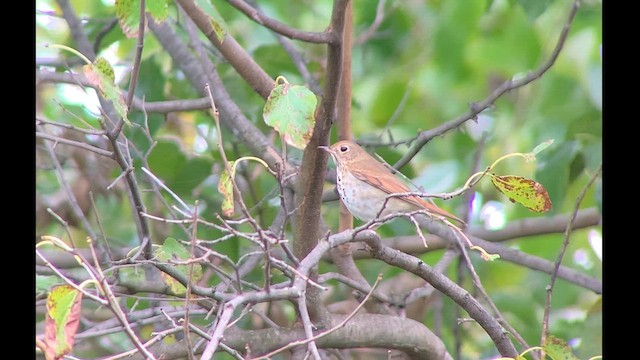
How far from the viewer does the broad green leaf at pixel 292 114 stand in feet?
8.25

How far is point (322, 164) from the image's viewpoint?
3043 millimetres

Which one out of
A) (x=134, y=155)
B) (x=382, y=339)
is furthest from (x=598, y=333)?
(x=134, y=155)

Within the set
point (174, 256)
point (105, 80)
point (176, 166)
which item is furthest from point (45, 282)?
point (176, 166)

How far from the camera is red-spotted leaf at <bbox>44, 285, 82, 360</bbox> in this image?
6.50 feet

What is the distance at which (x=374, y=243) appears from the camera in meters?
2.88

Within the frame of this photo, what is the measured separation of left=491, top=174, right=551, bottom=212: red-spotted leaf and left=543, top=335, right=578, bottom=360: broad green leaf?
0.36m

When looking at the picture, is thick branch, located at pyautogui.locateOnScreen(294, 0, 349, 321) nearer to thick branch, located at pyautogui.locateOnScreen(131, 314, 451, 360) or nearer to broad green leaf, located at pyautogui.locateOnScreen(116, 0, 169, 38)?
thick branch, located at pyautogui.locateOnScreen(131, 314, 451, 360)

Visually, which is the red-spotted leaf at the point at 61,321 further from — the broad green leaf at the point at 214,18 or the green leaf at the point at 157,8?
the broad green leaf at the point at 214,18

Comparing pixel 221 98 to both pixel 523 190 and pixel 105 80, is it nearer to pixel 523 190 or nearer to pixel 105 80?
pixel 105 80

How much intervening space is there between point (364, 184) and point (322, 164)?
180 cm

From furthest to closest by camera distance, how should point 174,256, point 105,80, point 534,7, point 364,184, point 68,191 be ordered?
point 364,184 → point 534,7 → point 68,191 → point 174,256 → point 105,80
